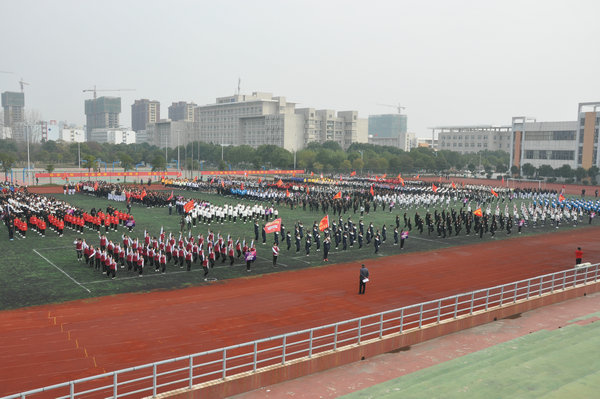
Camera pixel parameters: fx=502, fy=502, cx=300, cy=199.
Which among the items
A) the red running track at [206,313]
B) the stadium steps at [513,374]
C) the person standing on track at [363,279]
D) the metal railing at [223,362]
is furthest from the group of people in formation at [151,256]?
the stadium steps at [513,374]

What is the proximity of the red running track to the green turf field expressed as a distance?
2.93 feet

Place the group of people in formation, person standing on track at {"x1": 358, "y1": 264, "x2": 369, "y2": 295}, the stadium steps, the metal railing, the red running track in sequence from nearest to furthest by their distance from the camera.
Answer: the metal railing < the stadium steps < the red running track < person standing on track at {"x1": 358, "y1": 264, "x2": 369, "y2": 295} < the group of people in formation

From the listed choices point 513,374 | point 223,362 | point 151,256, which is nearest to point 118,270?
point 151,256

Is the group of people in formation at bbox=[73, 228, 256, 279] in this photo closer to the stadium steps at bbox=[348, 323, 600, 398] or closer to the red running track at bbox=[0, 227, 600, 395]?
the red running track at bbox=[0, 227, 600, 395]

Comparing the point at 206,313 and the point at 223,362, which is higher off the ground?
the point at 223,362

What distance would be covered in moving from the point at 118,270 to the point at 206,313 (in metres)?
6.33

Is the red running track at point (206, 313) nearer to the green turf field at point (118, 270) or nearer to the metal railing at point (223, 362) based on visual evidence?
the metal railing at point (223, 362)

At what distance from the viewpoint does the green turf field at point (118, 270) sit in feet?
50.8

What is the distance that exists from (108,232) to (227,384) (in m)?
20.6

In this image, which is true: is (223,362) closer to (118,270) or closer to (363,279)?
(363,279)

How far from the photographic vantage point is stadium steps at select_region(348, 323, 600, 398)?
8430mm

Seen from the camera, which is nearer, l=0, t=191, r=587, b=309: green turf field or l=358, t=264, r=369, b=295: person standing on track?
l=0, t=191, r=587, b=309: green turf field

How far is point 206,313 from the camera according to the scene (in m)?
13.6

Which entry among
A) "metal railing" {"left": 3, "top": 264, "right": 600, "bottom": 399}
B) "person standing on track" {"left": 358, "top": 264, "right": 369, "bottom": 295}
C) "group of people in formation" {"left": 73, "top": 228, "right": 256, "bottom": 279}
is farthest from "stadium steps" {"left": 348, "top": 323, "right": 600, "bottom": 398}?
"group of people in formation" {"left": 73, "top": 228, "right": 256, "bottom": 279}
